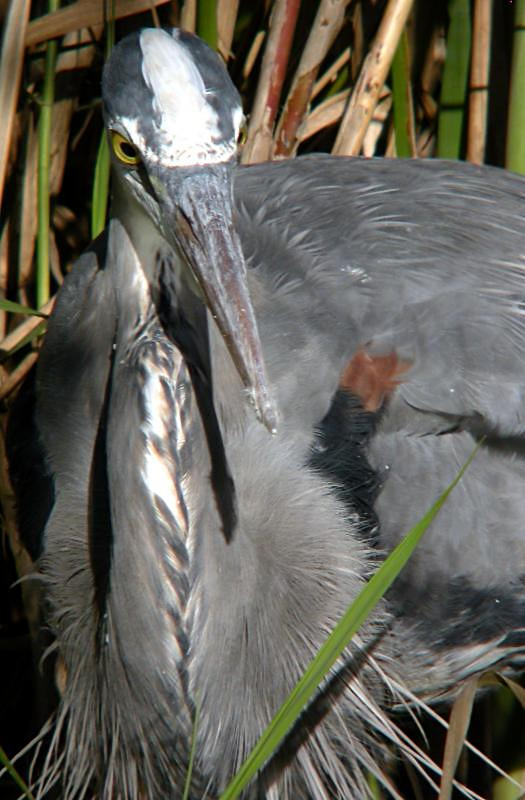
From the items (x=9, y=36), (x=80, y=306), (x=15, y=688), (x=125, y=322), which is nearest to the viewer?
(x=125, y=322)

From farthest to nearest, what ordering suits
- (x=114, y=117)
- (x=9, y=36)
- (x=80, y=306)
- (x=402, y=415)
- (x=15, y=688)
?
(x=15, y=688), (x=9, y=36), (x=80, y=306), (x=402, y=415), (x=114, y=117)

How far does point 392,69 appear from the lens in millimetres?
1920

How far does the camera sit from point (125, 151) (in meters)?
1.22

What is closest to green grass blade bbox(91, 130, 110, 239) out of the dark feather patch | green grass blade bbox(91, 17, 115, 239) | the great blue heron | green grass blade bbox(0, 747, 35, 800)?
green grass blade bbox(91, 17, 115, 239)

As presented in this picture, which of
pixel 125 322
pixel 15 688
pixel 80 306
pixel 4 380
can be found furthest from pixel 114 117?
pixel 15 688

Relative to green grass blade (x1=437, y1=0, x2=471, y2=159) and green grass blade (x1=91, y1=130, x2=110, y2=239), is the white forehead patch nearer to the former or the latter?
green grass blade (x1=91, y1=130, x2=110, y2=239)

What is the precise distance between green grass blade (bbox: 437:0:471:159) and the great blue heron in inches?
11.0

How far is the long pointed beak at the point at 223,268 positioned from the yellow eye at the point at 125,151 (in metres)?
0.08

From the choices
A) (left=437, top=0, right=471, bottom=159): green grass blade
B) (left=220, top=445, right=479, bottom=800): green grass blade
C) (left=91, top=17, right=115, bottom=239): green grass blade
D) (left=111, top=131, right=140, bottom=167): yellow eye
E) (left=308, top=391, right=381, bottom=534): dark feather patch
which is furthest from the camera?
(left=437, top=0, right=471, bottom=159): green grass blade

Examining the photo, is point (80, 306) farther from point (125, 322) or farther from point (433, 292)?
point (433, 292)

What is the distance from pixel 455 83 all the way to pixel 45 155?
0.76 metres

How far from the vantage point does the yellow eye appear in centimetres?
121

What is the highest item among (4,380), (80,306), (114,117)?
(114,117)

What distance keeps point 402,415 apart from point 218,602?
0.37 meters
